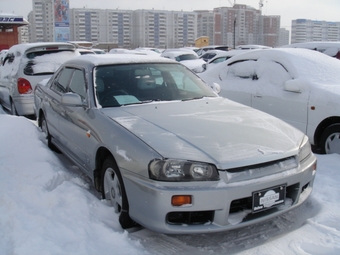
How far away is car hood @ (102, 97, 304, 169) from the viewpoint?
280 centimetres

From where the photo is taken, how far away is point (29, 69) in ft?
25.5

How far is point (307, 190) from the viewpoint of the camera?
3.24 metres

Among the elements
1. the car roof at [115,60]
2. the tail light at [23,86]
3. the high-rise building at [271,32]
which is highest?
the high-rise building at [271,32]

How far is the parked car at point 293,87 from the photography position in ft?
16.2

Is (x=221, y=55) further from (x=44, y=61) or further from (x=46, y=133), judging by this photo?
Answer: (x=46, y=133)

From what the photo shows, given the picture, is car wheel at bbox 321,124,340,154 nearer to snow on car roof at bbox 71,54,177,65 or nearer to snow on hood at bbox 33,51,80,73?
snow on car roof at bbox 71,54,177,65

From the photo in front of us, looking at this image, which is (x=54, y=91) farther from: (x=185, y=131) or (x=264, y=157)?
(x=264, y=157)

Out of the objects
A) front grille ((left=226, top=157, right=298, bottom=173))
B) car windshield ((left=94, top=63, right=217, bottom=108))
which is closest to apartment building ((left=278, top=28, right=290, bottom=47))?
car windshield ((left=94, top=63, right=217, bottom=108))

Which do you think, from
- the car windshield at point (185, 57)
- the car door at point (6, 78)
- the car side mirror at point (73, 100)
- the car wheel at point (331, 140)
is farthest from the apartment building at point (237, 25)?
the car side mirror at point (73, 100)

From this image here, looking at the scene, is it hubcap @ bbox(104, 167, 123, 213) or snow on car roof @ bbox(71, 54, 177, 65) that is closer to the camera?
hubcap @ bbox(104, 167, 123, 213)

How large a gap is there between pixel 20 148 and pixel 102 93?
1223 millimetres

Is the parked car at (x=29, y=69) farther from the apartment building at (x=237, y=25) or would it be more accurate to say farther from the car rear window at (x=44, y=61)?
the apartment building at (x=237, y=25)

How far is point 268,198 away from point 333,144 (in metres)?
2.46

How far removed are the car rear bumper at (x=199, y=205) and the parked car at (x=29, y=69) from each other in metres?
5.47
